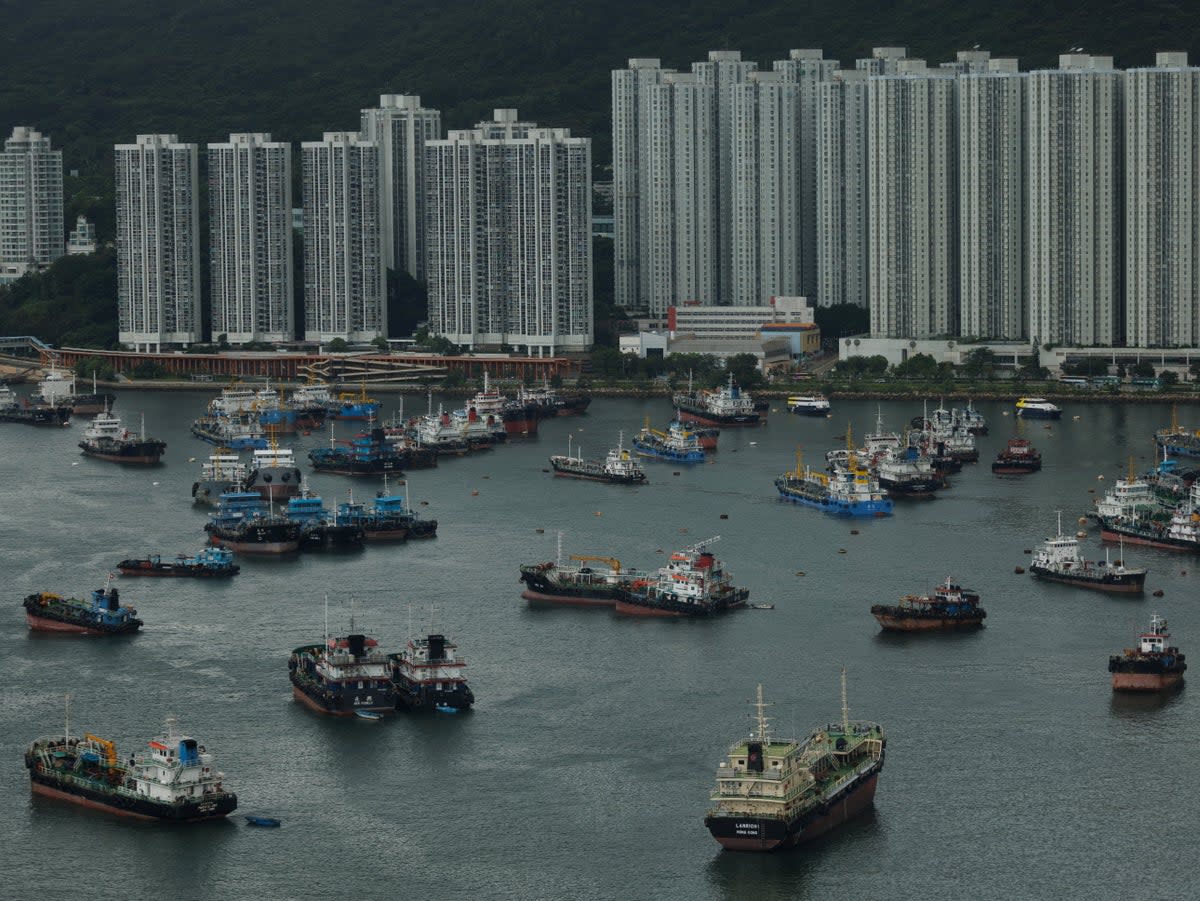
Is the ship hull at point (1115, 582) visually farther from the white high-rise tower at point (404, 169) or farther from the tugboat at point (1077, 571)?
the white high-rise tower at point (404, 169)

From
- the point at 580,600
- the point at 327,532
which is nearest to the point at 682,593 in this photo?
the point at 580,600

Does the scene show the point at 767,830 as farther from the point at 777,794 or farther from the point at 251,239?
the point at 251,239

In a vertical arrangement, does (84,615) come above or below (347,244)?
below

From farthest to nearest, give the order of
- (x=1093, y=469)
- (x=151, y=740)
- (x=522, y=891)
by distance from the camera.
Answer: (x=1093, y=469), (x=151, y=740), (x=522, y=891)

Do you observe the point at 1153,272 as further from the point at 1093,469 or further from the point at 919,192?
the point at 1093,469

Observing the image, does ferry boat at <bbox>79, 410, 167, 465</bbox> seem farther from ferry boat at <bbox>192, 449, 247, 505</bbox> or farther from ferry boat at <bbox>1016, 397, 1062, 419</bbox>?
ferry boat at <bbox>1016, 397, 1062, 419</bbox>

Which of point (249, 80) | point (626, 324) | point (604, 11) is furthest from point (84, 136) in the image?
point (626, 324)
